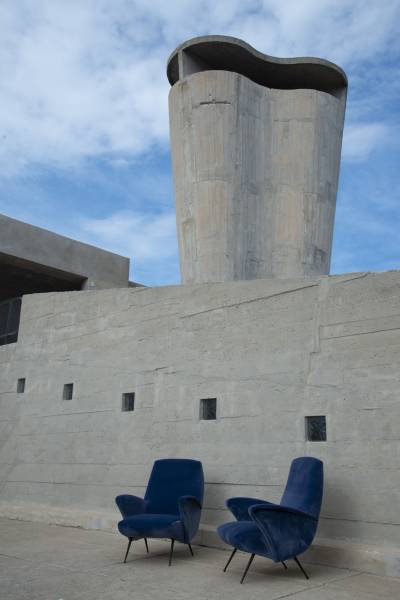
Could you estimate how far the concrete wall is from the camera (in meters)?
4.13

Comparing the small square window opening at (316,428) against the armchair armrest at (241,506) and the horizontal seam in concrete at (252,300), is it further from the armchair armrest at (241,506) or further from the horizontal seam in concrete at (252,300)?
the horizontal seam in concrete at (252,300)

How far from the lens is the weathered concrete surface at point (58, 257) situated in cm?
950

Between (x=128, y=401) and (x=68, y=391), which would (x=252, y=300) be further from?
(x=68, y=391)

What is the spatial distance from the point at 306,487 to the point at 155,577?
1.17 metres

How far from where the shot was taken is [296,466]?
4074 mm

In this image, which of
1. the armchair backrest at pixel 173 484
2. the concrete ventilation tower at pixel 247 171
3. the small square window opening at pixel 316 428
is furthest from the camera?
the concrete ventilation tower at pixel 247 171

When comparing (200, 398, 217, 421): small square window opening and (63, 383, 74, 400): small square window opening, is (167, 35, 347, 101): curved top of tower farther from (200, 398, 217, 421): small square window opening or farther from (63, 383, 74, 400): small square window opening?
(200, 398, 217, 421): small square window opening

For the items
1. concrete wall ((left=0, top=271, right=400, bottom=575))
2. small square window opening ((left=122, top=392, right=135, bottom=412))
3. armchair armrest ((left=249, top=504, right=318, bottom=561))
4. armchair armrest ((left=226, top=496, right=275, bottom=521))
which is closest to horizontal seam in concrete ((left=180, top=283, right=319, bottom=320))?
concrete wall ((left=0, top=271, right=400, bottom=575))

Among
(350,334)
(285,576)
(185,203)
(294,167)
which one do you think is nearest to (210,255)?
(185,203)

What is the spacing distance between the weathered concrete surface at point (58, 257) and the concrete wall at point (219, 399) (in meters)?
2.78

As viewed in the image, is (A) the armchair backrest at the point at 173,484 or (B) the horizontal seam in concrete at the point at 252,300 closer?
(A) the armchair backrest at the point at 173,484

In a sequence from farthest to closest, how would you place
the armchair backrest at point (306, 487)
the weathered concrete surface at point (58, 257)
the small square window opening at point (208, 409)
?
the weathered concrete surface at point (58, 257)
the small square window opening at point (208, 409)
the armchair backrest at point (306, 487)

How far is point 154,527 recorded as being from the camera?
405 centimetres

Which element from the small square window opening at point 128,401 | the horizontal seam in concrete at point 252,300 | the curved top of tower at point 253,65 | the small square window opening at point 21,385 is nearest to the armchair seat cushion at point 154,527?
the small square window opening at point 128,401
